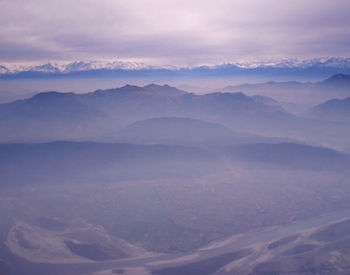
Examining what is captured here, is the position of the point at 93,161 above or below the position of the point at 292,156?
above

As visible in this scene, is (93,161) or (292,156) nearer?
(93,161)

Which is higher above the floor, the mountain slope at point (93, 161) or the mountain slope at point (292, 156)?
the mountain slope at point (93, 161)

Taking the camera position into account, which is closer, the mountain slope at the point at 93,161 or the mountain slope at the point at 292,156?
the mountain slope at the point at 93,161

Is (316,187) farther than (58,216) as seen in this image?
Yes

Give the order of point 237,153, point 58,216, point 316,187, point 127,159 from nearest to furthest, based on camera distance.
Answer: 1. point 58,216
2. point 316,187
3. point 127,159
4. point 237,153

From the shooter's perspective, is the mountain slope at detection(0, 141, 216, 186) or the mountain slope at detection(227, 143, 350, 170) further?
the mountain slope at detection(227, 143, 350, 170)

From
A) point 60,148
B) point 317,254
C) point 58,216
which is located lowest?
point 317,254

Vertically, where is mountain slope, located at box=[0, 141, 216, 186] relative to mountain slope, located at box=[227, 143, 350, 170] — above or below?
above

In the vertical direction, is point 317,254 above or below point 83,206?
below

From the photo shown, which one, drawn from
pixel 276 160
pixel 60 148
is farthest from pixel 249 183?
pixel 60 148

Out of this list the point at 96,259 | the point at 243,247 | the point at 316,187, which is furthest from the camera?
the point at 316,187

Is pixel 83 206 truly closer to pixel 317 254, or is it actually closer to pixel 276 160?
pixel 317 254
